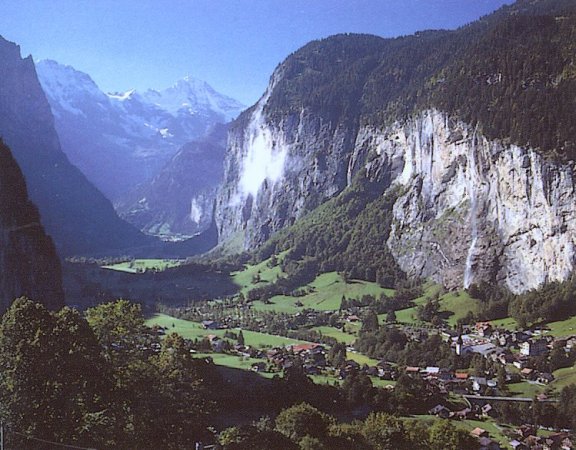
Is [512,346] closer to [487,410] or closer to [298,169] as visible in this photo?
[487,410]

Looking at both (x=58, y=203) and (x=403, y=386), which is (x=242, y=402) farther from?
(x=58, y=203)

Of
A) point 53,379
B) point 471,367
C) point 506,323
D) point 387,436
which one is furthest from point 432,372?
point 53,379

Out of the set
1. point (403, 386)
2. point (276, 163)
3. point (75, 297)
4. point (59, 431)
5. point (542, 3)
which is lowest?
point (75, 297)

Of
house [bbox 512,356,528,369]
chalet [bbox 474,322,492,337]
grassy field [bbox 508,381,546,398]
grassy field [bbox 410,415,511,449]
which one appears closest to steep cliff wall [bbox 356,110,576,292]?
chalet [bbox 474,322,492,337]

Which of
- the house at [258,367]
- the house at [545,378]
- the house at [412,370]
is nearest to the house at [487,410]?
the house at [545,378]

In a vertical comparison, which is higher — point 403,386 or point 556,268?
point 556,268

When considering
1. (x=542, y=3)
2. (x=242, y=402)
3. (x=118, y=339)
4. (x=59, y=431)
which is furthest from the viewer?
(x=542, y=3)

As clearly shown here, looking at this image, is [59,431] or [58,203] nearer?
[59,431]

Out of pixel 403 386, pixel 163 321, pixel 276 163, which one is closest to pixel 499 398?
pixel 403 386
